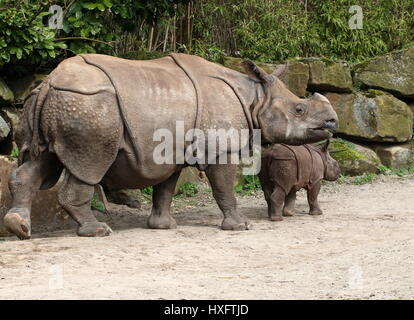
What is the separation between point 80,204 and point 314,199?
2840 mm

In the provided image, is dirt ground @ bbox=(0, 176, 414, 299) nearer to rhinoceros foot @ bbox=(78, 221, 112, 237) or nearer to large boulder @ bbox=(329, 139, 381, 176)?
rhinoceros foot @ bbox=(78, 221, 112, 237)

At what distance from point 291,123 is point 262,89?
465mm

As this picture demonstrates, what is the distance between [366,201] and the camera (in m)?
10.7

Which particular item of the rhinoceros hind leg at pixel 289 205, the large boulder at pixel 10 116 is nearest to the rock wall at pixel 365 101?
the rhinoceros hind leg at pixel 289 205

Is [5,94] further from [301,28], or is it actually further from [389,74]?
[389,74]

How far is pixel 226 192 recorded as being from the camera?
864cm

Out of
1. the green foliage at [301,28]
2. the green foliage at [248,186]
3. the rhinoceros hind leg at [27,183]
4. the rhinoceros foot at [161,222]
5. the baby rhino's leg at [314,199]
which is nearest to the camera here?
the rhinoceros hind leg at [27,183]

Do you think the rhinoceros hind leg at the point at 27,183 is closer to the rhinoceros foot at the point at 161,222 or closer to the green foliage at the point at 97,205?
the rhinoceros foot at the point at 161,222

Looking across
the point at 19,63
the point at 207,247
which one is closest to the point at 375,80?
the point at 19,63

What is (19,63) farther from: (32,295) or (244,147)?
(32,295)

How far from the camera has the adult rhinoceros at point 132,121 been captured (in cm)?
775

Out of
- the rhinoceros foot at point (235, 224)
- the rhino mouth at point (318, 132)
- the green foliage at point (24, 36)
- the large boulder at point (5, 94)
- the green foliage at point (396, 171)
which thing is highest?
the green foliage at point (24, 36)

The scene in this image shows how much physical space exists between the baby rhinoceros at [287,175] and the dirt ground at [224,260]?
7.7 inches

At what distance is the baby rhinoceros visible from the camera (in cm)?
916
